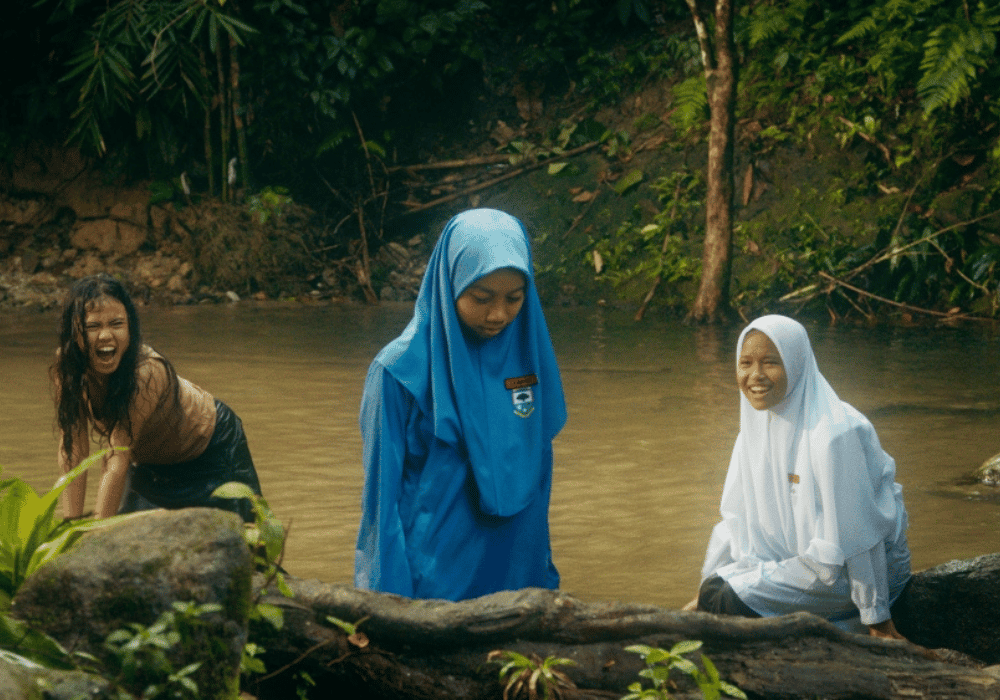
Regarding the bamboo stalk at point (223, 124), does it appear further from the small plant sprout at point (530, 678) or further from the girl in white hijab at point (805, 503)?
the small plant sprout at point (530, 678)

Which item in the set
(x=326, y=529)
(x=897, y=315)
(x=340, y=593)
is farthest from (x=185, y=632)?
(x=897, y=315)

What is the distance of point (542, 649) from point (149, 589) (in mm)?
911

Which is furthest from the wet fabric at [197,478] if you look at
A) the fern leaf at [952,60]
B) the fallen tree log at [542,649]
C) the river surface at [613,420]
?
the fern leaf at [952,60]

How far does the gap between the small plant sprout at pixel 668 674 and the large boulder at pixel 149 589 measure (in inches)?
32.2

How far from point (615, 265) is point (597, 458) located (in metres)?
6.62

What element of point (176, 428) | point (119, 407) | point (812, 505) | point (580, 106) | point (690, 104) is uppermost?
point (580, 106)

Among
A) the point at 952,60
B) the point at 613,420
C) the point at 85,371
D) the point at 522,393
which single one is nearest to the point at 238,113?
the point at 952,60

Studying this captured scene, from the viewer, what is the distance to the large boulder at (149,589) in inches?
74.7

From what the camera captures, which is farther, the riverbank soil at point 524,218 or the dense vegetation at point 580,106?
the riverbank soil at point 524,218

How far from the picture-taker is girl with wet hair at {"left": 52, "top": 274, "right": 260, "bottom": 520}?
12.3 ft

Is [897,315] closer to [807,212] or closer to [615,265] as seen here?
[807,212]

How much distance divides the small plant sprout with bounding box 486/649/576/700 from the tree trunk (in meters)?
9.07

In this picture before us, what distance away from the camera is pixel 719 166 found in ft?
36.3

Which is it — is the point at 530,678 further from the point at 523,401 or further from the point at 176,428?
the point at 176,428
